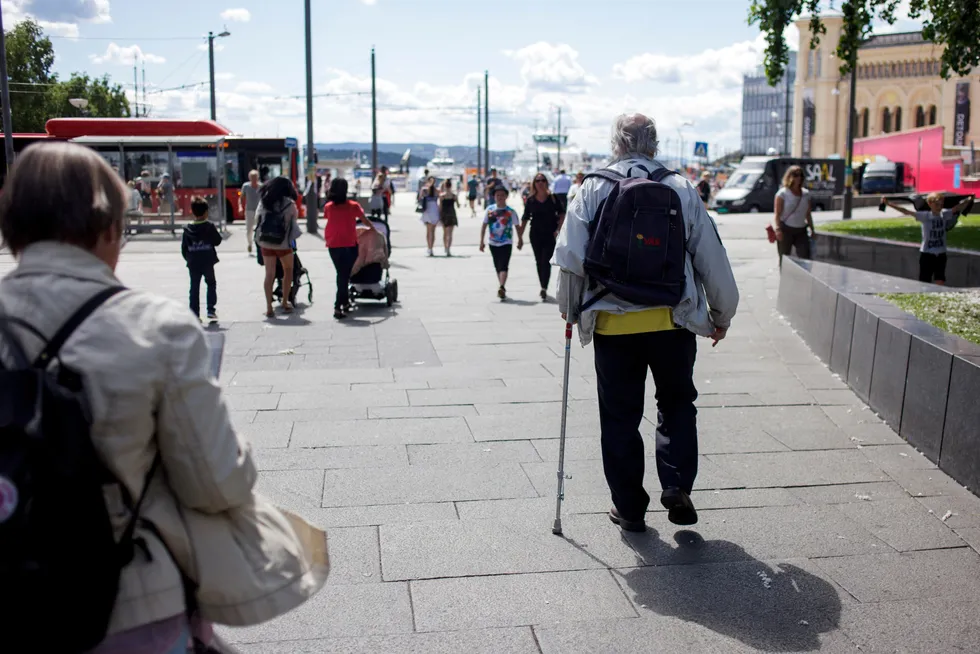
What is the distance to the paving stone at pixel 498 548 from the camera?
13.6 ft

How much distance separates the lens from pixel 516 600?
384cm

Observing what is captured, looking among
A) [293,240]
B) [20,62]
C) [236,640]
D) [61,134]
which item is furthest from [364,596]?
[20,62]

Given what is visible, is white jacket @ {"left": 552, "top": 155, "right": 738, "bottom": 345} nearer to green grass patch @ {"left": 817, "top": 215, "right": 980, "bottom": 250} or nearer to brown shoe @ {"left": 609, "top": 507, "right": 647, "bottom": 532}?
brown shoe @ {"left": 609, "top": 507, "right": 647, "bottom": 532}

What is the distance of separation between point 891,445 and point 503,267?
7389 millimetres

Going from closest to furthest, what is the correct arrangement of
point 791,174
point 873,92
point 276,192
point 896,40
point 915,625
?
point 915,625, point 276,192, point 791,174, point 896,40, point 873,92

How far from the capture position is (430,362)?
8656 millimetres

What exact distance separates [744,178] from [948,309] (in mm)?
34928

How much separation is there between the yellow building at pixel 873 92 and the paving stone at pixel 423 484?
77.3 m

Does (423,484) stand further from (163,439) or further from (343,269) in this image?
(343,269)

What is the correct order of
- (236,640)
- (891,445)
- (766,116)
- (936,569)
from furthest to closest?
(766,116) < (891,445) < (936,569) < (236,640)

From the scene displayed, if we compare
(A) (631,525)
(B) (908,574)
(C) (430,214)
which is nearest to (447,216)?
(C) (430,214)

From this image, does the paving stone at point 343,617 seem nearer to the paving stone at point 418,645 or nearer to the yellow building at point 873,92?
the paving stone at point 418,645

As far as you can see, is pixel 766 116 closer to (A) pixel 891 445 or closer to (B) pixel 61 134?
(B) pixel 61 134

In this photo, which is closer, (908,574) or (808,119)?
(908,574)
